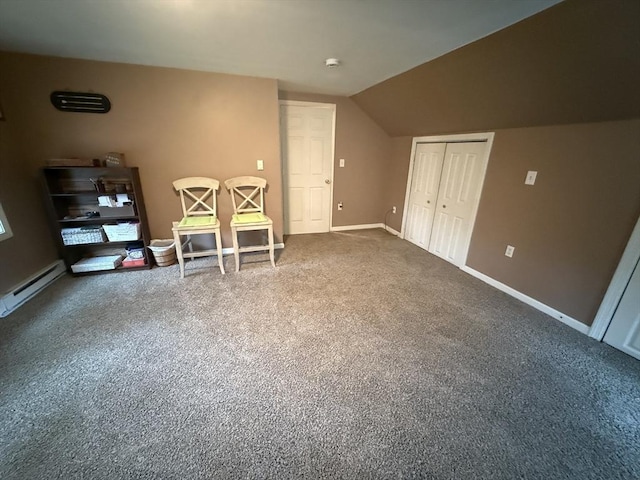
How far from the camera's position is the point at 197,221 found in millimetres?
2971

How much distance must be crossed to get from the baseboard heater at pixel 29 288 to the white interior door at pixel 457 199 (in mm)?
4725

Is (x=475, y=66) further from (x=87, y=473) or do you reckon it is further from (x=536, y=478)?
(x=87, y=473)

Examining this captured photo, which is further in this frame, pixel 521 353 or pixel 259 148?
pixel 259 148

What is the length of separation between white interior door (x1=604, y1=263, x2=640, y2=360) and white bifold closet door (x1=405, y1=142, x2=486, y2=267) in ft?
4.52

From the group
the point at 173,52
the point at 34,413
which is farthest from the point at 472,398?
the point at 173,52

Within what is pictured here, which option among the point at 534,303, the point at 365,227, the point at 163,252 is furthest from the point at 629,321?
the point at 163,252

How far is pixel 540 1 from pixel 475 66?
767mm

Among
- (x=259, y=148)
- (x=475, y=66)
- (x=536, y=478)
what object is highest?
(x=475, y=66)

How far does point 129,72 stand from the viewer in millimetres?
2697

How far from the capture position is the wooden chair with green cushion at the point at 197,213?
2.87 meters

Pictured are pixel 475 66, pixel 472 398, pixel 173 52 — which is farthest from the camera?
pixel 173 52

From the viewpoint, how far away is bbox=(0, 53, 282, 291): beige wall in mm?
2471

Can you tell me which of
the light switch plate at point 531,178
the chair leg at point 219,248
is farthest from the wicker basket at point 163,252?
the light switch plate at point 531,178

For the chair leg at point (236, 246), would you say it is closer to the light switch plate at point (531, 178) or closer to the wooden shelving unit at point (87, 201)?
the wooden shelving unit at point (87, 201)
